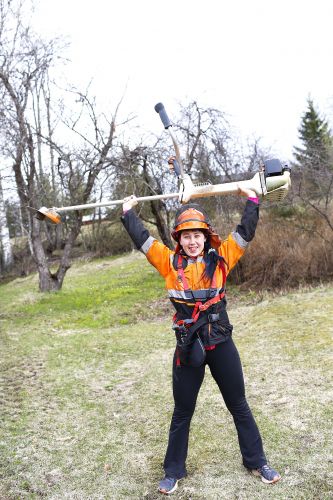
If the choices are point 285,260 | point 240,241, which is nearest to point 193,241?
point 240,241

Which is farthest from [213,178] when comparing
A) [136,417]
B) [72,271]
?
[136,417]

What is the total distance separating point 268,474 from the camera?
3188 millimetres

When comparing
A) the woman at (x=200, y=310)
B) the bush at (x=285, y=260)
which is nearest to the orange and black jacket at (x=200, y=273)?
the woman at (x=200, y=310)

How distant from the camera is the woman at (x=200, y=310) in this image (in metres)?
2.96

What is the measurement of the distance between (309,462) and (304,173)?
10236 millimetres

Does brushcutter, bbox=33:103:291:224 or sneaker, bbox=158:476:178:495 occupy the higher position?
brushcutter, bbox=33:103:291:224

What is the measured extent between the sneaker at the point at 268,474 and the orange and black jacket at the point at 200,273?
40.1 inches

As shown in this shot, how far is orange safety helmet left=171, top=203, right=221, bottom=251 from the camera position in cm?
302

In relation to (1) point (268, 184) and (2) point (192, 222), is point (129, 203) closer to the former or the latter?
(2) point (192, 222)

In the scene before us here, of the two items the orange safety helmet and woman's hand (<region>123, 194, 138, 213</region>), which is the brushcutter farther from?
the orange safety helmet

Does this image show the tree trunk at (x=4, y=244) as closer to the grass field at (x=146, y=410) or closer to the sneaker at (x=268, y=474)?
the grass field at (x=146, y=410)

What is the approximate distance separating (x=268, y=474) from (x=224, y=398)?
0.61m

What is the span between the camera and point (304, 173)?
41.3 feet

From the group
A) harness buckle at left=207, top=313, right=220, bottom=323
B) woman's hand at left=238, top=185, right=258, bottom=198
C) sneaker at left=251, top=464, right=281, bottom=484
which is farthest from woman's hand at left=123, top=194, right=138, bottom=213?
sneaker at left=251, top=464, right=281, bottom=484
